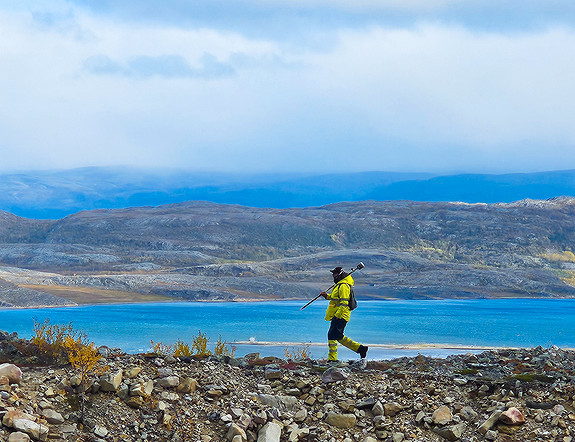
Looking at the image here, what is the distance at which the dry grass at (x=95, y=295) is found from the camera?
97125mm

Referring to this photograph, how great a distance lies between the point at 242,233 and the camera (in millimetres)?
161750

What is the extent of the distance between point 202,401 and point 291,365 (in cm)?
242

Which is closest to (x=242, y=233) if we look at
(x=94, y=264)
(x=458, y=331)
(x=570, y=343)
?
(x=94, y=264)

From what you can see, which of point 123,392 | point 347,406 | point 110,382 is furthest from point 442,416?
point 110,382

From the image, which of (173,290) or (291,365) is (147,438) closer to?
(291,365)

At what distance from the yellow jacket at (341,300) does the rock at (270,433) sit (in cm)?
394

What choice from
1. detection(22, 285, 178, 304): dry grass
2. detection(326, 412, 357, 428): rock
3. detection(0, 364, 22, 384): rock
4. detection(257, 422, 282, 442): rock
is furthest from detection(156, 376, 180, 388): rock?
detection(22, 285, 178, 304): dry grass

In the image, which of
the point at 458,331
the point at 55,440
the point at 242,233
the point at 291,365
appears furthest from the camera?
the point at 242,233

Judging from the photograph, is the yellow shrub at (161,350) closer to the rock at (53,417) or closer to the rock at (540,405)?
the rock at (53,417)

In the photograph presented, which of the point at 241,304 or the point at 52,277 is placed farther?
the point at 52,277

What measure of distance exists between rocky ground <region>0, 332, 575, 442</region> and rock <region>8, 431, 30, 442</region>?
1 centimetres

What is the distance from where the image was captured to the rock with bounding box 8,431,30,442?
27.8ft

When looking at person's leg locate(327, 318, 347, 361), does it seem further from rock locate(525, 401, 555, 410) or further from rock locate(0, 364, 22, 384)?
rock locate(0, 364, 22, 384)

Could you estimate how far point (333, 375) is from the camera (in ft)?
38.0
